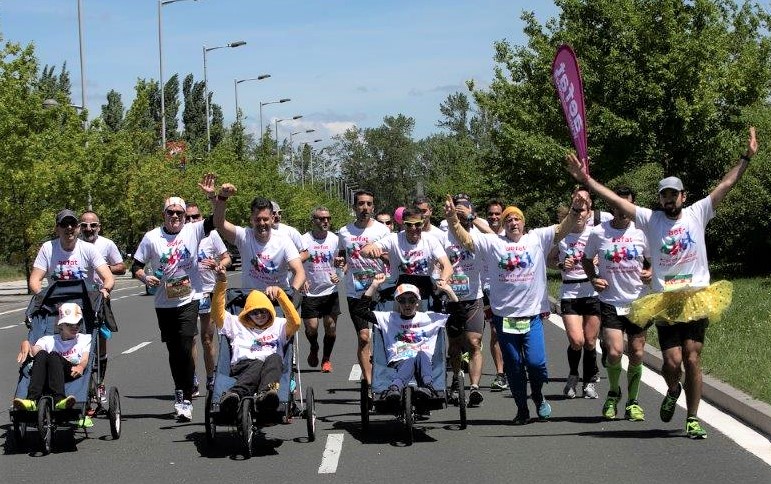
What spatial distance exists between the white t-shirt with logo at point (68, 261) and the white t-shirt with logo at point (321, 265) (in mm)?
3240

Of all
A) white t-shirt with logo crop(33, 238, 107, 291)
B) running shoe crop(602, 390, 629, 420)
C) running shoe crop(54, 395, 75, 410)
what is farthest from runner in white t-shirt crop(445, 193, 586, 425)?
white t-shirt with logo crop(33, 238, 107, 291)

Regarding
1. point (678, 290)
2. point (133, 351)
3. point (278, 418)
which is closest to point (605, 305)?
point (678, 290)

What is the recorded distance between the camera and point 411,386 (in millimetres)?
9320

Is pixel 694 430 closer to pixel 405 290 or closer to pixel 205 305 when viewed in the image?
pixel 405 290

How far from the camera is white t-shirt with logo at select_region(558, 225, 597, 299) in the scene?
461 inches

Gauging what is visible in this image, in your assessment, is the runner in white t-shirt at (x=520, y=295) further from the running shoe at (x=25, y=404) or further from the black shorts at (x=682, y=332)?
the running shoe at (x=25, y=404)

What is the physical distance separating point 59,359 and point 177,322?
1.60 metres

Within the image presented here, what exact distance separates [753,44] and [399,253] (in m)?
24.2

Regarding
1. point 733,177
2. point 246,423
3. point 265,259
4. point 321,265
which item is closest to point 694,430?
point 733,177

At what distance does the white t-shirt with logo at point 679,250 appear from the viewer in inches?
355

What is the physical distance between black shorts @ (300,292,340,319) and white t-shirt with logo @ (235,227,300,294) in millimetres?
2914

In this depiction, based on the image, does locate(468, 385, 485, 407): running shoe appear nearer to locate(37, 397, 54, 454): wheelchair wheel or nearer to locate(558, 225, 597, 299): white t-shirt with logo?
locate(558, 225, 597, 299): white t-shirt with logo

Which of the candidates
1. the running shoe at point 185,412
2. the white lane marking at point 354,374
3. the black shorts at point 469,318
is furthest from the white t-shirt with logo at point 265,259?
the white lane marking at point 354,374

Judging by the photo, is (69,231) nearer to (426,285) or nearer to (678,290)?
(426,285)
